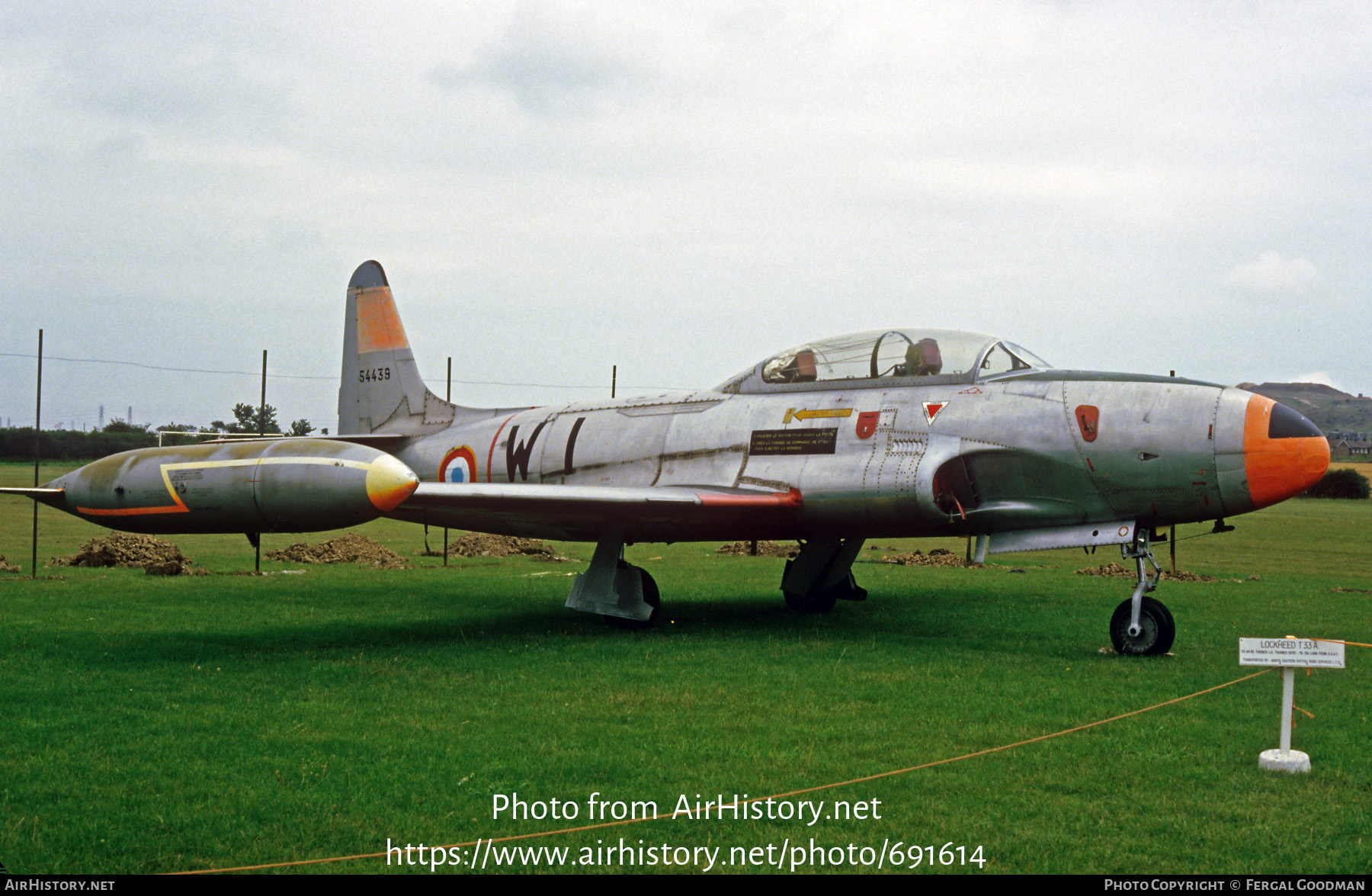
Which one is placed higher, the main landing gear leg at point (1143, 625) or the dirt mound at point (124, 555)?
the main landing gear leg at point (1143, 625)

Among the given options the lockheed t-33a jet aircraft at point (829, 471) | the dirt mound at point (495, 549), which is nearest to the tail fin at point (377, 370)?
the lockheed t-33a jet aircraft at point (829, 471)

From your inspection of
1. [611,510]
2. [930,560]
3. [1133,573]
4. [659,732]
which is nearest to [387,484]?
[611,510]

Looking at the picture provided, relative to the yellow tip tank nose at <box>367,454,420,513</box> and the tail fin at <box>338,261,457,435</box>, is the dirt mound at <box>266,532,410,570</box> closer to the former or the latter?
the tail fin at <box>338,261,457,435</box>

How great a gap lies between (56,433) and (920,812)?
5327 cm

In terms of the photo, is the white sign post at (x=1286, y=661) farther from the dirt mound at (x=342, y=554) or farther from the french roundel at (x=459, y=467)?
the dirt mound at (x=342, y=554)

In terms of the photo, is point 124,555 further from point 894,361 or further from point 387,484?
point 894,361

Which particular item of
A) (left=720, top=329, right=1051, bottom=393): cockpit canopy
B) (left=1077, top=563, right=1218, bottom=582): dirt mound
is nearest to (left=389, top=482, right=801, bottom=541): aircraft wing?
(left=720, top=329, right=1051, bottom=393): cockpit canopy

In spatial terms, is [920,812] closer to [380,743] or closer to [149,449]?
[380,743]

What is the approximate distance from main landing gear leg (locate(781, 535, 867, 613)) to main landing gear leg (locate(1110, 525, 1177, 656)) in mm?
4142

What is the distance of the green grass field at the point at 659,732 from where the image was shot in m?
4.57

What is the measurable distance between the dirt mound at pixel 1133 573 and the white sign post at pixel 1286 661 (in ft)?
39.6

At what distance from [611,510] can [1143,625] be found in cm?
503

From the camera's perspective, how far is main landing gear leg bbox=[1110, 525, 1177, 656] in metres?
9.16
